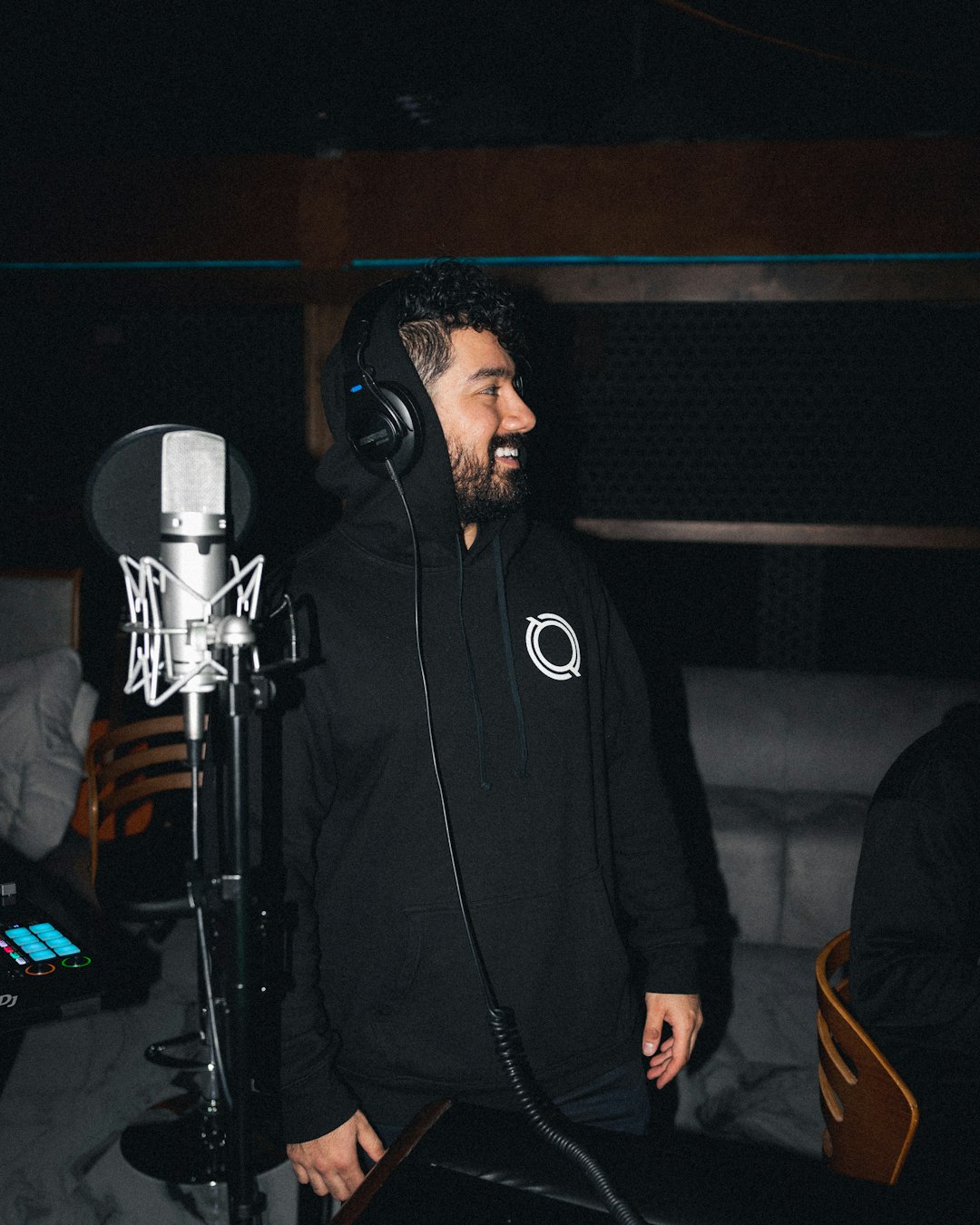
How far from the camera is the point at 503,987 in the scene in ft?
4.36

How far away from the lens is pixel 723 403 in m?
4.00

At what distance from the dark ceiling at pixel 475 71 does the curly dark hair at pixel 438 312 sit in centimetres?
208

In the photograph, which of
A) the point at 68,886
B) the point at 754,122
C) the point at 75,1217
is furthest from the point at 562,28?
the point at 75,1217

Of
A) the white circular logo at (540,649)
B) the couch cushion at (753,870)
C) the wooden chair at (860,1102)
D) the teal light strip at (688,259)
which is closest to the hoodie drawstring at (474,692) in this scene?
the white circular logo at (540,649)

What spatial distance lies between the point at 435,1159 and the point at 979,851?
3.68 feet

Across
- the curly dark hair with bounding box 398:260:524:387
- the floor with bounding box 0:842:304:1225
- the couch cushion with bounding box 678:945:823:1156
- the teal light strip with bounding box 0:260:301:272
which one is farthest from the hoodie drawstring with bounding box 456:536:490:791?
the teal light strip with bounding box 0:260:301:272

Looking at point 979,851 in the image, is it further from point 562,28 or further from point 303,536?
point 562,28

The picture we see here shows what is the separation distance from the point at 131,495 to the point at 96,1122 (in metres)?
2.10

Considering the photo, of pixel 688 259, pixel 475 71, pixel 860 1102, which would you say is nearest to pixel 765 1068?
pixel 860 1102

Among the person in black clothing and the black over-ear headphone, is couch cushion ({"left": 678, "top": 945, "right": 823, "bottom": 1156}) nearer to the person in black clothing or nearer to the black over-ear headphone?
the person in black clothing

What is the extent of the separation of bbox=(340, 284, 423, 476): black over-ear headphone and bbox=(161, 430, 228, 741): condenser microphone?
0.96 feet

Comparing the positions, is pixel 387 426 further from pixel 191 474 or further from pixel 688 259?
pixel 688 259

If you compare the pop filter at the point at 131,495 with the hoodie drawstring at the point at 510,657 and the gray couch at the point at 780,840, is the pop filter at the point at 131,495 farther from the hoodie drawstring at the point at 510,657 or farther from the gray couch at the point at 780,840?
the gray couch at the point at 780,840

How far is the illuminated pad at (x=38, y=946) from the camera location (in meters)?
1.56
